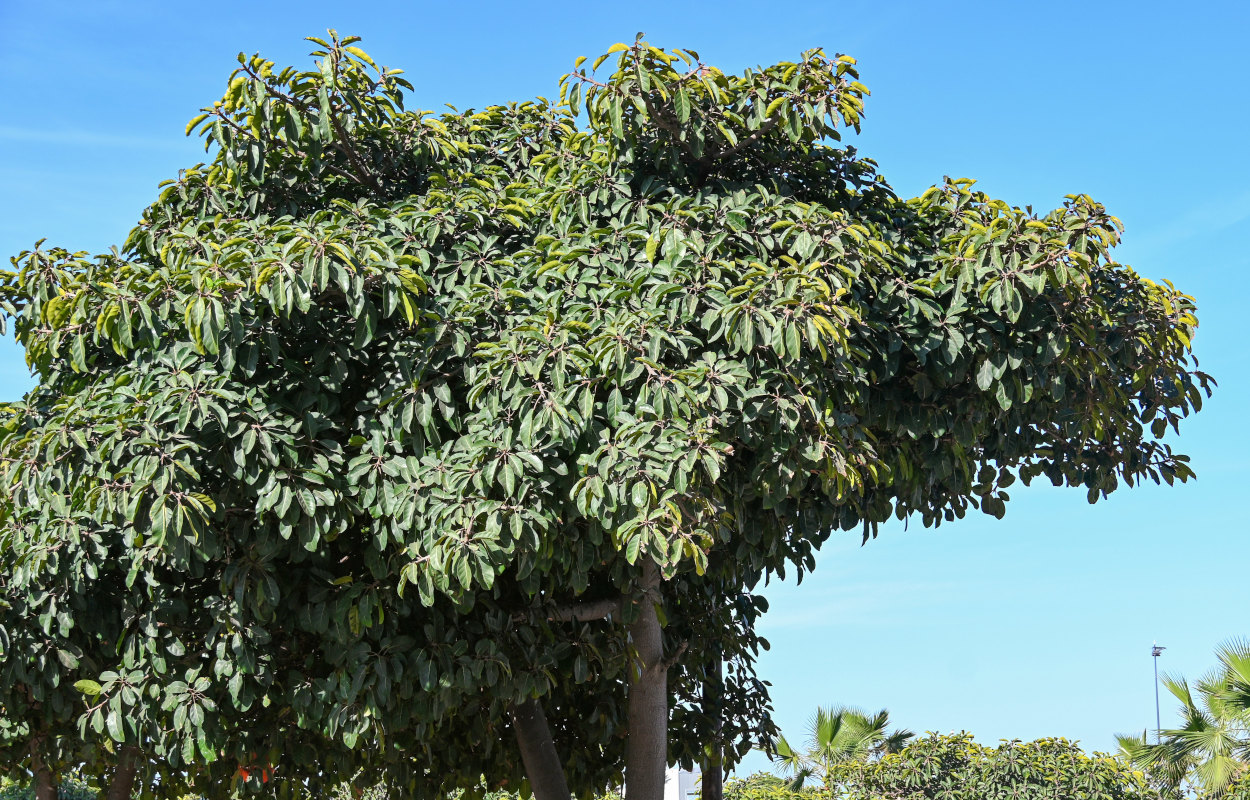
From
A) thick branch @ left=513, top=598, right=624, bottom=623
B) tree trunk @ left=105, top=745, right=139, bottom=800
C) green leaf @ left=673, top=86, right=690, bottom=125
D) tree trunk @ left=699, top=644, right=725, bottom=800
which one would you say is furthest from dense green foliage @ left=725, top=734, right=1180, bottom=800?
green leaf @ left=673, top=86, right=690, bottom=125

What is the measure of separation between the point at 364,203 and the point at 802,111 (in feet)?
10.4

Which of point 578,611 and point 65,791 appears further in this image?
point 65,791

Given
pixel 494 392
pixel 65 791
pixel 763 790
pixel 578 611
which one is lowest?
pixel 763 790

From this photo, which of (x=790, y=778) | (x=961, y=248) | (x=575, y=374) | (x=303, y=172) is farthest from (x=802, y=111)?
(x=790, y=778)

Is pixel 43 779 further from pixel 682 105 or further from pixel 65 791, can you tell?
pixel 65 791

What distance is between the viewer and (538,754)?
10727 millimetres

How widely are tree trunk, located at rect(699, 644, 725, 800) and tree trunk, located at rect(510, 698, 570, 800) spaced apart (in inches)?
71.0

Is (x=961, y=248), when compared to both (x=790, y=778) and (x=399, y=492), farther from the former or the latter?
(x=790, y=778)

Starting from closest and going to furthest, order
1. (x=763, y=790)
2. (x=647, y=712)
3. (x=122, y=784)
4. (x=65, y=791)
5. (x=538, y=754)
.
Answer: (x=647, y=712), (x=538, y=754), (x=122, y=784), (x=763, y=790), (x=65, y=791)

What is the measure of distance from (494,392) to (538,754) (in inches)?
162

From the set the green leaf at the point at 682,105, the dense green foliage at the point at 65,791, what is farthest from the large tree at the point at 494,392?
the dense green foliage at the point at 65,791

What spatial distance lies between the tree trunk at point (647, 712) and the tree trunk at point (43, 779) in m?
4.65

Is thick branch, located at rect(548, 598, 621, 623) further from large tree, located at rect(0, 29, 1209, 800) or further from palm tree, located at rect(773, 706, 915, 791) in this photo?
palm tree, located at rect(773, 706, 915, 791)

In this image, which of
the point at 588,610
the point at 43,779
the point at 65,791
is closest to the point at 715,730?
the point at 588,610
